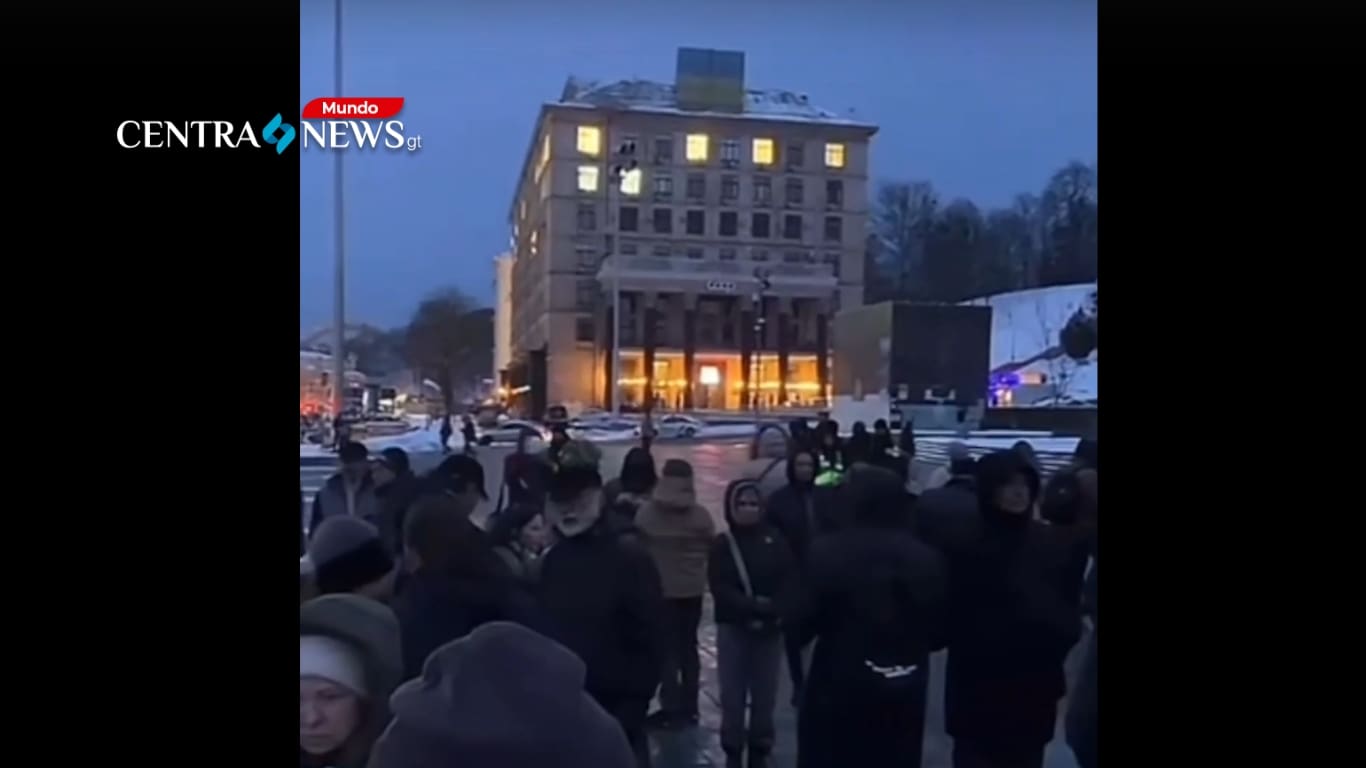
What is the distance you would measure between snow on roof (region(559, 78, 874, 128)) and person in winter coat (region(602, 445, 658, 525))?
653 mm

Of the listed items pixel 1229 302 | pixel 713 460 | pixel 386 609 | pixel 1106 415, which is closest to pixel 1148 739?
pixel 1106 415

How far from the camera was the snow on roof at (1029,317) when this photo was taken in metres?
2.26

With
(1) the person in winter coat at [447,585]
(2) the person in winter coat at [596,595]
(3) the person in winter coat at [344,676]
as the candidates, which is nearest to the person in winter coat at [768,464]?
(2) the person in winter coat at [596,595]

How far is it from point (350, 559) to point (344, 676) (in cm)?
21

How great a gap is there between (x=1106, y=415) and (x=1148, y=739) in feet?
2.09

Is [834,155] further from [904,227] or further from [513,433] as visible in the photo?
[513,433]

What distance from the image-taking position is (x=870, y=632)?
2279 millimetres

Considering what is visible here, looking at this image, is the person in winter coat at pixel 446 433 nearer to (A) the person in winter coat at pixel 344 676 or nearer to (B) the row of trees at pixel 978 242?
(A) the person in winter coat at pixel 344 676

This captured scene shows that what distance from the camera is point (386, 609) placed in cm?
208

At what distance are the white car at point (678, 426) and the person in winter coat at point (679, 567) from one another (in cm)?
5
